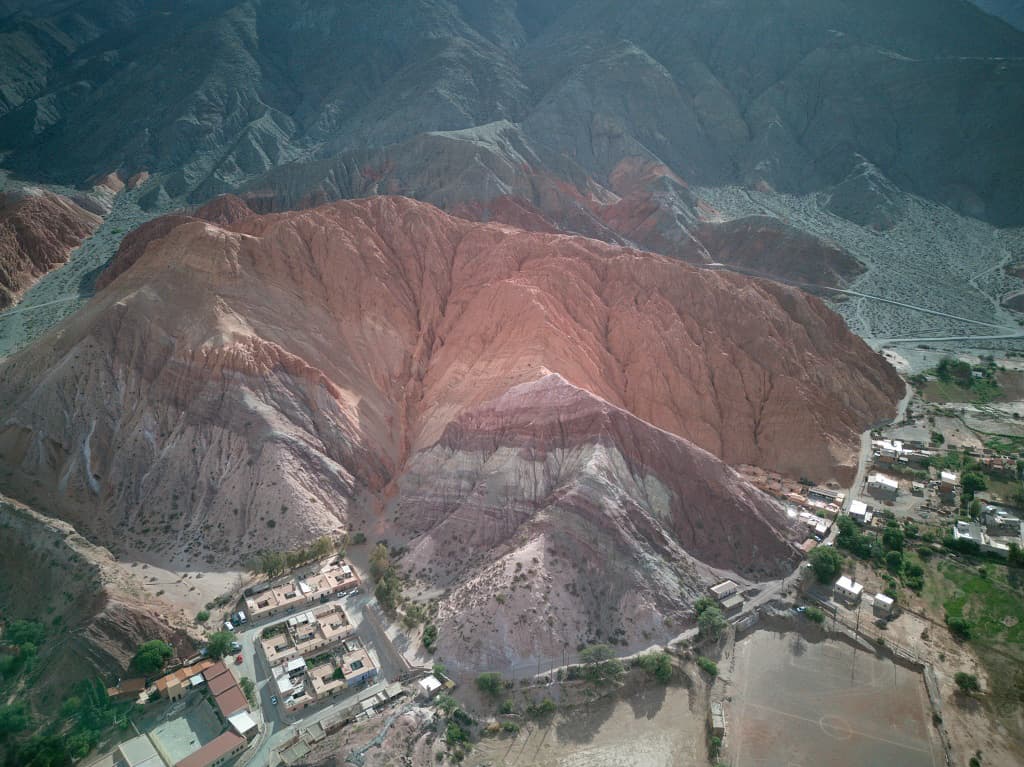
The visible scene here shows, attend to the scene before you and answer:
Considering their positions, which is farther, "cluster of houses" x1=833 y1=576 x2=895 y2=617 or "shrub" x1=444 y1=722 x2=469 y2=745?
"cluster of houses" x1=833 y1=576 x2=895 y2=617

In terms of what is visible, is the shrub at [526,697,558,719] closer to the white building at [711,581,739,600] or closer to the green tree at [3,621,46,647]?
the white building at [711,581,739,600]

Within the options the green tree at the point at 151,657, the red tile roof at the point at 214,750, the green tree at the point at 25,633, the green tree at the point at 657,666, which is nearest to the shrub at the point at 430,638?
the red tile roof at the point at 214,750

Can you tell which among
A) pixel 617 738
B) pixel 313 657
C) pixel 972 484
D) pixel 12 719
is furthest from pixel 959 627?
pixel 12 719

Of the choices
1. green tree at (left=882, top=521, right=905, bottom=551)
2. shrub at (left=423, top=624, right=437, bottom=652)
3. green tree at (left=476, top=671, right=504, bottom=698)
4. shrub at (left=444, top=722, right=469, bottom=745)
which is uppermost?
shrub at (left=423, top=624, right=437, bottom=652)

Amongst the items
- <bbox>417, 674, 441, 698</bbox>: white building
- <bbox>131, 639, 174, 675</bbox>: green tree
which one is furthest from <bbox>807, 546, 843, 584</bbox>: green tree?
<bbox>131, 639, 174, 675</bbox>: green tree

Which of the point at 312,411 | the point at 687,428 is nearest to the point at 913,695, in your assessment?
the point at 687,428

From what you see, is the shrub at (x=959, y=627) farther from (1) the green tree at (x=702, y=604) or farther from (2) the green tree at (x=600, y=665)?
(2) the green tree at (x=600, y=665)
